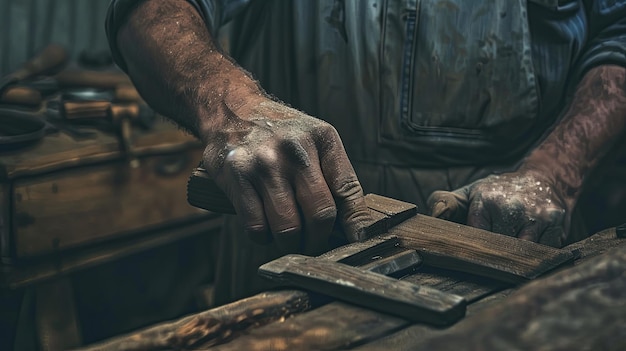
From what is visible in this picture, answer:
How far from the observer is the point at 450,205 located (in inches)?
57.8

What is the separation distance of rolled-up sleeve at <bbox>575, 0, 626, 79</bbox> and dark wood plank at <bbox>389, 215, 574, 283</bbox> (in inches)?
29.5

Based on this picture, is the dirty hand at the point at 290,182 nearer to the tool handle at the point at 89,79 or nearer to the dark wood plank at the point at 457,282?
the dark wood plank at the point at 457,282

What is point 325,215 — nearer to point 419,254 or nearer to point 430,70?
point 419,254

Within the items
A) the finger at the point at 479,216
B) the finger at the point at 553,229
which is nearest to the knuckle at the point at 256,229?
the finger at the point at 479,216

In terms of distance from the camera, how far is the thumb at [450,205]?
145 cm

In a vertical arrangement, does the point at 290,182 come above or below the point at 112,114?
above

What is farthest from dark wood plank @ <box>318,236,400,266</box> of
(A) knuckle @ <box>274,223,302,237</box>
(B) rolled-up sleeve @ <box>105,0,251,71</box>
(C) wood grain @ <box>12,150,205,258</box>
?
(C) wood grain @ <box>12,150,205,258</box>

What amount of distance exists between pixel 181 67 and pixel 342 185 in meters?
0.54

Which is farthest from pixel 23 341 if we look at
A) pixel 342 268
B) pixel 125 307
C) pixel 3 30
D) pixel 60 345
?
pixel 342 268

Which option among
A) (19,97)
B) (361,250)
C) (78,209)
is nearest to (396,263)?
(361,250)

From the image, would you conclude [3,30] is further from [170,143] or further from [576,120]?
[576,120]

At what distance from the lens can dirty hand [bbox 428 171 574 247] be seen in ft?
4.84

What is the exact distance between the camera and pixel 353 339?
887 millimetres

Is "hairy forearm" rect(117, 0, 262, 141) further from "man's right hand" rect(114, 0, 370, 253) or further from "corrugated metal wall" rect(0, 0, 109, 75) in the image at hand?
"corrugated metal wall" rect(0, 0, 109, 75)
